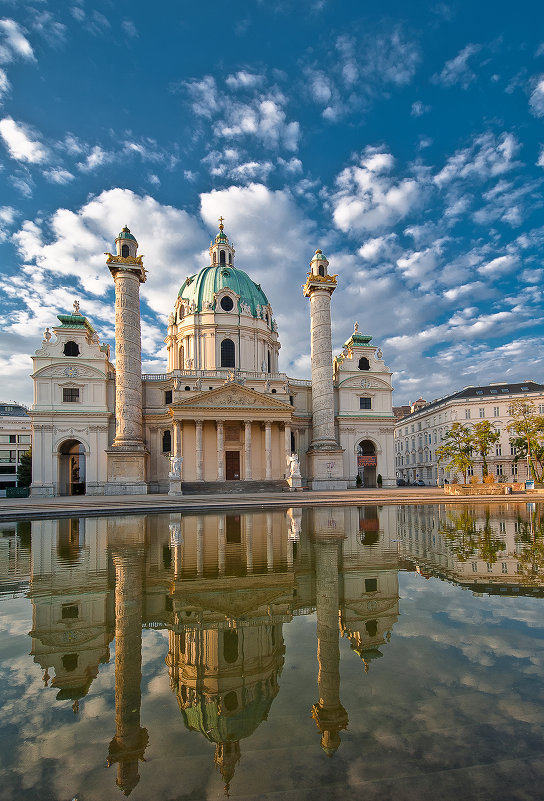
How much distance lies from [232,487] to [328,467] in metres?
11.7

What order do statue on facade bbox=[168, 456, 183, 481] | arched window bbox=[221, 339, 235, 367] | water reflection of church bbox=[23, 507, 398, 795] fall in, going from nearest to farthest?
water reflection of church bbox=[23, 507, 398, 795] → statue on facade bbox=[168, 456, 183, 481] → arched window bbox=[221, 339, 235, 367]

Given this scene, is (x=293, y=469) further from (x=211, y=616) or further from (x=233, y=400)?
(x=211, y=616)

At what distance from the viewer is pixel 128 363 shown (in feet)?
156

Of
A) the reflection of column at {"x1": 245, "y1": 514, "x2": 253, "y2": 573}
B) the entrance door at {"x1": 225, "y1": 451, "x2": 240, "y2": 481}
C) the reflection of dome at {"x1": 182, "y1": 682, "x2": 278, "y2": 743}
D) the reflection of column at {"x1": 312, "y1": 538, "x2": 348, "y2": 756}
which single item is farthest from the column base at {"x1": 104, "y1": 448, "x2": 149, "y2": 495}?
the reflection of dome at {"x1": 182, "y1": 682, "x2": 278, "y2": 743}

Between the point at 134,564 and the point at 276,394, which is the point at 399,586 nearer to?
the point at 134,564

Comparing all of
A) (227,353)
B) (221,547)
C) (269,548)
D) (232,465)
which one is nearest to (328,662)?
(269,548)

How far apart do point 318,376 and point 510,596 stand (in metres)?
45.7

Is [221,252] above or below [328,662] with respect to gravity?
above

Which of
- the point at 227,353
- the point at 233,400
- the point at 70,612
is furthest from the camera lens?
the point at 227,353

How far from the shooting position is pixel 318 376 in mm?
52969

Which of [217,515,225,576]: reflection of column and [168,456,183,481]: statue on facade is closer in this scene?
[217,515,225,576]: reflection of column

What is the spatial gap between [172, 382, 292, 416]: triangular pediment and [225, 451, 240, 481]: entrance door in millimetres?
5892

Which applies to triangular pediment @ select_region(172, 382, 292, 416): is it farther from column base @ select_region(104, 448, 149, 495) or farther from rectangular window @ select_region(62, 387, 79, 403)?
rectangular window @ select_region(62, 387, 79, 403)

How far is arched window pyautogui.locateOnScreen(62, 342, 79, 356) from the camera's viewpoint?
→ 1988 inches
